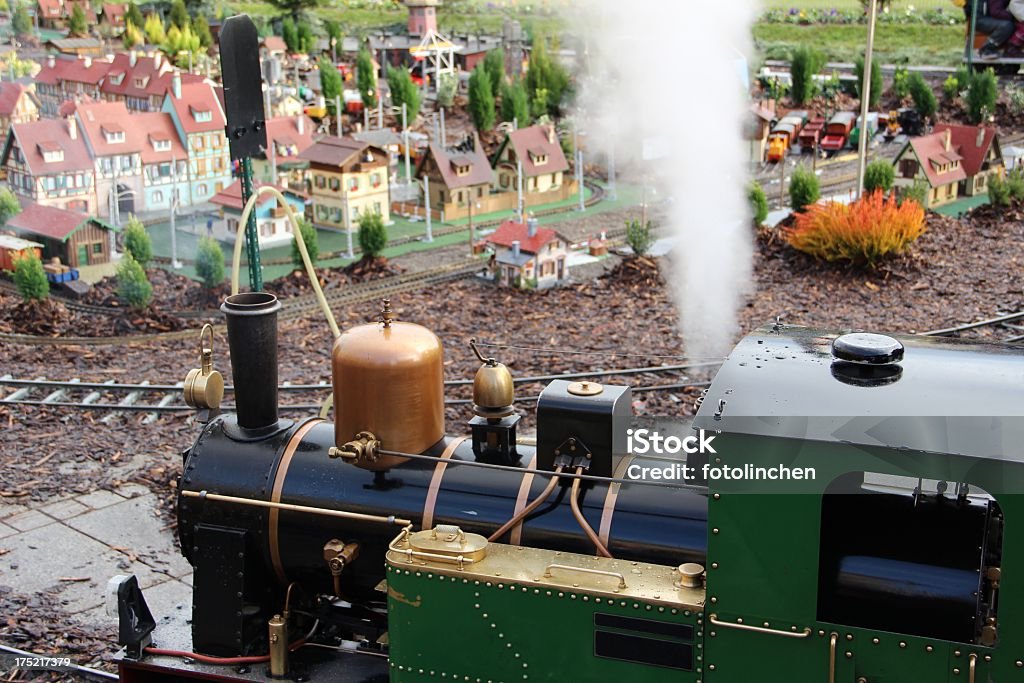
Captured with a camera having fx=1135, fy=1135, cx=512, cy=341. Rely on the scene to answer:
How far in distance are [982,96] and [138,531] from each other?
106 feet

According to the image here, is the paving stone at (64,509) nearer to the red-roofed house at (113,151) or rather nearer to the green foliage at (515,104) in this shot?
the red-roofed house at (113,151)

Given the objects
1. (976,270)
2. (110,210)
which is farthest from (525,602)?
(110,210)

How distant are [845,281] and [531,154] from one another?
38.1ft

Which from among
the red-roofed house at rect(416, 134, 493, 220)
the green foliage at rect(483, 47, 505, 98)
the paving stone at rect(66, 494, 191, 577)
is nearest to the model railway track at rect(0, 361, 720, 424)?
the paving stone at rect(66, 494, 191, 577)

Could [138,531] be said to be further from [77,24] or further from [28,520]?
[77,24]

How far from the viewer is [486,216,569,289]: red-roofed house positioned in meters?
19.6

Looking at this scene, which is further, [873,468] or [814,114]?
[814,114]

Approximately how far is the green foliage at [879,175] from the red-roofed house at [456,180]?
9.25 metres

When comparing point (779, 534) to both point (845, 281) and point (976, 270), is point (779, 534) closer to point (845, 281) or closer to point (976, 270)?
point (845, 281)

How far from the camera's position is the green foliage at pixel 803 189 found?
75.5 feet

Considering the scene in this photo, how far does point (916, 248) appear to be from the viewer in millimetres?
20406

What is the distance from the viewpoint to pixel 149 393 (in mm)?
14406

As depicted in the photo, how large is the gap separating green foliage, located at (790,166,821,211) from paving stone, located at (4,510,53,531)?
54.4 feet

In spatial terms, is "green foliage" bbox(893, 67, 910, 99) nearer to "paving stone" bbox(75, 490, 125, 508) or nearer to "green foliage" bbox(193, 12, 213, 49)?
"green foliage" bbox(193, 12, 213, 49)
